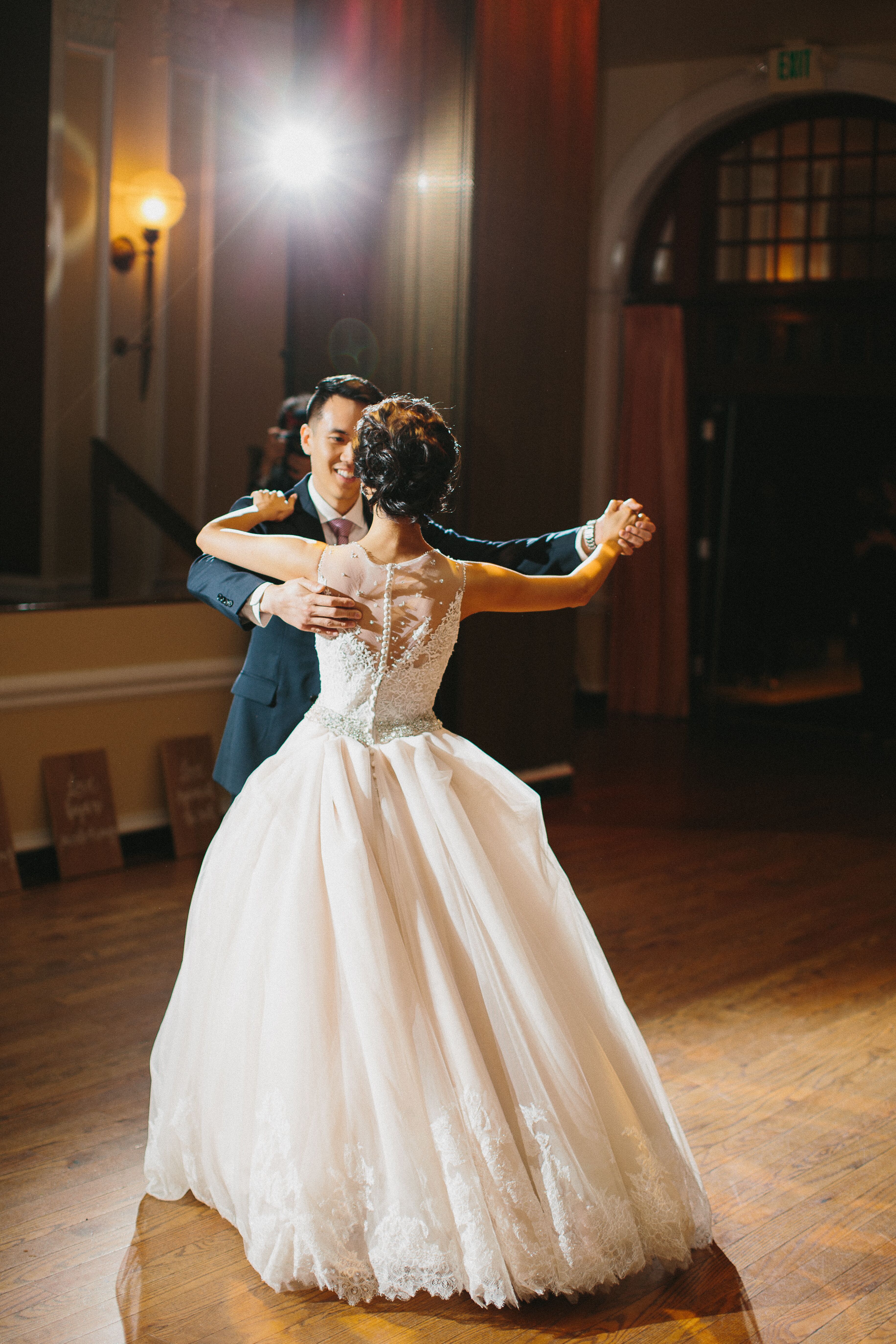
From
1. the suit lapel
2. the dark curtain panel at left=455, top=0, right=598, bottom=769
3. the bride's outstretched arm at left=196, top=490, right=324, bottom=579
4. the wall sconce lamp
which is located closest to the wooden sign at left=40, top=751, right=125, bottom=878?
the dark curtain panel at left=455, top=0, right=598, bottom=769

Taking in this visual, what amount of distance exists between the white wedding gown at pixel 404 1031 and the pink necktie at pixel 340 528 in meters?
0.64

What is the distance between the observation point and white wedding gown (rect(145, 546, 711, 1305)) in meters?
2.07

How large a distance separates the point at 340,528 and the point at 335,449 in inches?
7.8

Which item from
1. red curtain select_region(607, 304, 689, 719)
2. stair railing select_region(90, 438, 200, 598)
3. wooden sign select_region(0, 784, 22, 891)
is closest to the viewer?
wooden sign select_region(0, 784, 22, 891)

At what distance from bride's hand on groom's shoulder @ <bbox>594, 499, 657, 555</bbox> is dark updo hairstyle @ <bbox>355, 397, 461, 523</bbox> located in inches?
19.1

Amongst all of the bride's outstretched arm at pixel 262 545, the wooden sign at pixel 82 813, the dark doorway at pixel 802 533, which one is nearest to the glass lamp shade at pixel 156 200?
the wooden sign at pixel 82 813

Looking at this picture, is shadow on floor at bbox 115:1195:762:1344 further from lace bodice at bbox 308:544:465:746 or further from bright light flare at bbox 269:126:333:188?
bright light flare at bbox 269:126:333:188

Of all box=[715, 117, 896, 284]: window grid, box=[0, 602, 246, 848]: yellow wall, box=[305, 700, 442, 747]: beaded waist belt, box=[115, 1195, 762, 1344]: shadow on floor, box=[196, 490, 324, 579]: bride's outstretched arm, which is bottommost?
box=[115, 1195, 762, 1344]: shadow on floor

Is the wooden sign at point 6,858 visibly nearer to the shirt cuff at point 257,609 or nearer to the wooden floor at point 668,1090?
the wooden floor at point 668,1090

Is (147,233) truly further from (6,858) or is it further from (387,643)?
(387,643)

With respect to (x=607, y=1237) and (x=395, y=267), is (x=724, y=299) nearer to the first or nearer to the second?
(x=395, y=267)

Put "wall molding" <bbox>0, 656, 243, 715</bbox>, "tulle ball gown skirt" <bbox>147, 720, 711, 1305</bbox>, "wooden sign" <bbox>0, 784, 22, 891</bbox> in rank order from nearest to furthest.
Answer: "tulle ball gown skirt" <bbox>147, 720, 711, 1305</bbox> → "wooden sign" <bbox>0, 784, 22, 891</bbox> → "wall molding" <bbox>0, 656, 243, 715</bbox>

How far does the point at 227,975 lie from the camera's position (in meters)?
2.29

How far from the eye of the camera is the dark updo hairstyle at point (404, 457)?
2.18 metres
